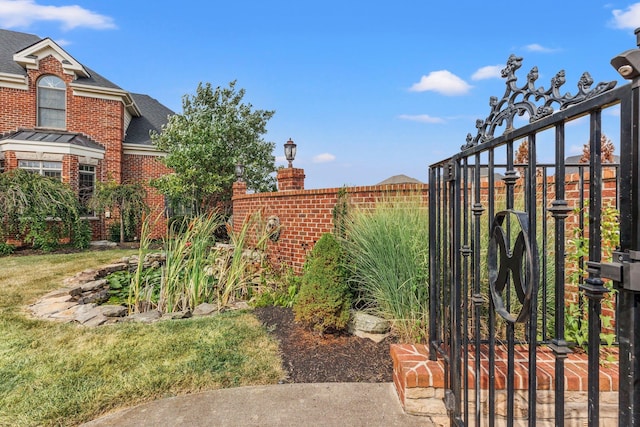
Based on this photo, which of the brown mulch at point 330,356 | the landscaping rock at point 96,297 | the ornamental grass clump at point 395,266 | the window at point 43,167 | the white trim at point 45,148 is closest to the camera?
the brown mulch at point 330,356

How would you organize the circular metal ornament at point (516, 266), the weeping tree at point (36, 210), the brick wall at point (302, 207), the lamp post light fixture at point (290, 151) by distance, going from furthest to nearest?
1. the weeping tree at point (36, 210)
2. the lamp post light fixture at point (290, 151)
3. the brick wall at point (302, 207)
4. the circular metal ornament at point (516, 266)

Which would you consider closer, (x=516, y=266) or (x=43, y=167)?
(x=516, y=266)

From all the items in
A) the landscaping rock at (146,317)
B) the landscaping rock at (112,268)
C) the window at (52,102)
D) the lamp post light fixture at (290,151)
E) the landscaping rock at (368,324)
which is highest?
the window at (52,102)

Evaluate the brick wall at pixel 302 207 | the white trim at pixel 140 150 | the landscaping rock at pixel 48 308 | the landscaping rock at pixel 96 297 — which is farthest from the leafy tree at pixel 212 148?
the landscaping rock at pixel 48 308

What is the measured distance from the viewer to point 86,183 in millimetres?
13883

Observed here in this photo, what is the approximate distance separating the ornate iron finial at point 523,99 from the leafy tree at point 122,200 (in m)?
12.9

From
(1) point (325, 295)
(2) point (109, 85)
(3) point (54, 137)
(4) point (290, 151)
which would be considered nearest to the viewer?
(1) point (325, 295)

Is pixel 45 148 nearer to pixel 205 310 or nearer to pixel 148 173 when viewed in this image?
pixel 148 173

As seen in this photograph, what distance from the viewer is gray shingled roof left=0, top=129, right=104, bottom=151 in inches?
497

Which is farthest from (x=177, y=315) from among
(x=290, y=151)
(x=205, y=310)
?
(x=290, y=151)

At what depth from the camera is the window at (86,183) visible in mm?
13444

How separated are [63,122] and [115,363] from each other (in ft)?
47.3

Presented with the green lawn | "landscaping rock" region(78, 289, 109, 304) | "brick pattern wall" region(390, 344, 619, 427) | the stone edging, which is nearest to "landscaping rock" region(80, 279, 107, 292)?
the stone edging

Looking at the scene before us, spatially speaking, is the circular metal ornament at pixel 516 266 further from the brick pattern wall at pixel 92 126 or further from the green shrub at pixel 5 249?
the brick pattern wall at pixel 92 126
